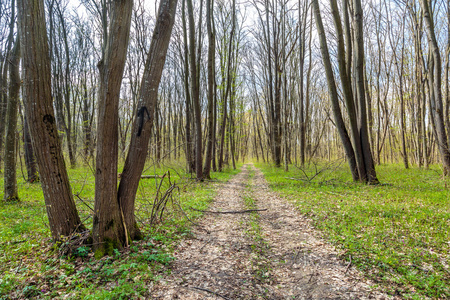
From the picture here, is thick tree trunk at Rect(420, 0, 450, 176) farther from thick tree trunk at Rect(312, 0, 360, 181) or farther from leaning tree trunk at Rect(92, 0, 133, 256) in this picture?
leaning tree trunk at Rect(92, 0, 133, 256)

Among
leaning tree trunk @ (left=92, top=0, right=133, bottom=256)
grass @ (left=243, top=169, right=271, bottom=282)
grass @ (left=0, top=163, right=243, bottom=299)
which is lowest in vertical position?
grass @ (left=243, top=169, right=271, bottom=282)

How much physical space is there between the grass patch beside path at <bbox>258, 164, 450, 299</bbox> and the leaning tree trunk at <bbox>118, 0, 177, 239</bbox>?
3674mm

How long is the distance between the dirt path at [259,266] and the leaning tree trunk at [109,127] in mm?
1243

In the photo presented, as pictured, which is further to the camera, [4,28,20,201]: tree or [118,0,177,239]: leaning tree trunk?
[4,28,20,201]: tree

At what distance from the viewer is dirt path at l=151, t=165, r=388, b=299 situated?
→ 2840 mm

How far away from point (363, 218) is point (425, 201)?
7.70 ft

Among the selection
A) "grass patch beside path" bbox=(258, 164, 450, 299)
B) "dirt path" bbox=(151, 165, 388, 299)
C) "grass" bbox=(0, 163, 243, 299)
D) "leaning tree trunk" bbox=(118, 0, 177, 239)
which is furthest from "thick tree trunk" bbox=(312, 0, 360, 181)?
"leaning tree trunk" bbox=(118, 0, 177, 239)

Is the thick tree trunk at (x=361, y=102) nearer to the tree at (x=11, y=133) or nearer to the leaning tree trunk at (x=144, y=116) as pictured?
the leaning tree trunk at (x=144, y=116)

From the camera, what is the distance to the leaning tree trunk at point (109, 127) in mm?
3549

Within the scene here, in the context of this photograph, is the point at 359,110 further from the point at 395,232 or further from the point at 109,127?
the point at 109,127

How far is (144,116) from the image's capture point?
3.91m

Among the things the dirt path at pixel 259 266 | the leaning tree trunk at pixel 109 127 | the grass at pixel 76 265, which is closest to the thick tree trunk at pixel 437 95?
the dirt path at pixel 259 266

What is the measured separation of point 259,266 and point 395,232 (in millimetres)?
2560

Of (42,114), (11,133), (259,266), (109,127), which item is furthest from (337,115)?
(11,133)
